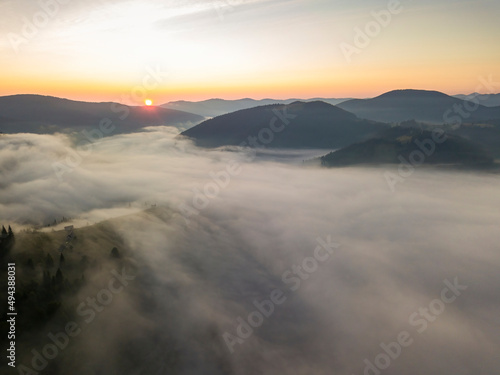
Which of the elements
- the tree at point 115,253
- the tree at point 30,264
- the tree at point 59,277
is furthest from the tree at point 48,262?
the tree at point 115,253

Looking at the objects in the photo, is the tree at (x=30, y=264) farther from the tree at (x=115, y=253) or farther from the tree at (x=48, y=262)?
the tree at (x=115, y=253)

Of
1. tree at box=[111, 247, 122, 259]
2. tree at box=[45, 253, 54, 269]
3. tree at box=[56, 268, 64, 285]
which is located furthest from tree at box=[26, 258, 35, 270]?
tree at box=[111, 247, 122, 259]

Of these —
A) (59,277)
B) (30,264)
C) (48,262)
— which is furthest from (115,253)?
(30,264)

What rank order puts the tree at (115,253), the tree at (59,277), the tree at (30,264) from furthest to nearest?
the tree at (115,253), the tree at (59,277), the tree at (30,264)

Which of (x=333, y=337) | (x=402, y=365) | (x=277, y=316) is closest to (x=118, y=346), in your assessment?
(x=277, y=316)

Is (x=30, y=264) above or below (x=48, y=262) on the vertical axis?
above

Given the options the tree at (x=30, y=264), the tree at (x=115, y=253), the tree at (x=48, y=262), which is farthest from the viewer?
the tree at (x=115, y=253)

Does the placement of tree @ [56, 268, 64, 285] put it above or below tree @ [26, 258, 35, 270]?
below

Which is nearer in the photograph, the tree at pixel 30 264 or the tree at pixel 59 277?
the tree at pixel 30 264

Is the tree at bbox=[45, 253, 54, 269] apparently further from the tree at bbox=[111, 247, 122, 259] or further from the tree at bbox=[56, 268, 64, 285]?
the tree at bbox=[111, 247, 122, 259]

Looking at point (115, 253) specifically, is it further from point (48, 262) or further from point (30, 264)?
point (30, 264)

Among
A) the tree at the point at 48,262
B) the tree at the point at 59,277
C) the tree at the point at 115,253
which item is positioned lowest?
the tree at the point at 115,253
